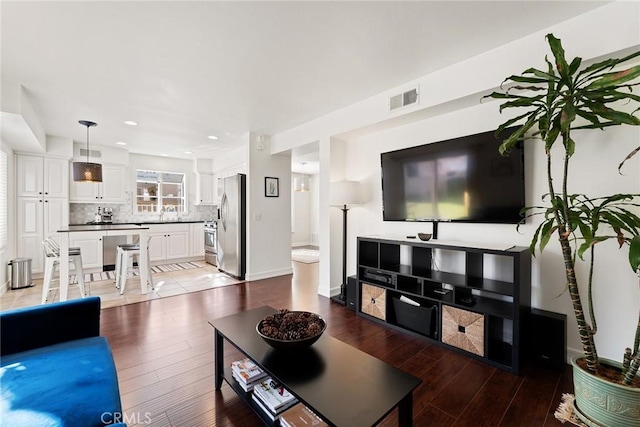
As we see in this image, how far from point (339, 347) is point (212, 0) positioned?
225 centimetres

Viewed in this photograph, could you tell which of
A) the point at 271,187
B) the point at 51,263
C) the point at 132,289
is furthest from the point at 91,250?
the point at 271,187

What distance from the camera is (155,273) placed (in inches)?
203

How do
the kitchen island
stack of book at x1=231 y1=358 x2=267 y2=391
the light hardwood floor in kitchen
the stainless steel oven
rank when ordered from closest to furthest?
1. stack of book at x1=231 y1=358 x2=267 y2=391
2. the kitchen island
3. the light hardwood floor in kitchen
4. the stainless steel oven

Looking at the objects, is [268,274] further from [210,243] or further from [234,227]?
[210,243]

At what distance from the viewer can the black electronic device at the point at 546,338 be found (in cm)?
199

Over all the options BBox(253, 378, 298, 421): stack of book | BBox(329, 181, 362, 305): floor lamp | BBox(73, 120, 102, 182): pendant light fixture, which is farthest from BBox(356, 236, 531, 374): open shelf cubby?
BBox(73, 120, 102, 182): pendant light fixture

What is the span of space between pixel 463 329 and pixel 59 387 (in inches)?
100

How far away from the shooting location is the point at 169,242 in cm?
611

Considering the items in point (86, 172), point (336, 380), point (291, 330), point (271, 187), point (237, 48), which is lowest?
point (336, 380)

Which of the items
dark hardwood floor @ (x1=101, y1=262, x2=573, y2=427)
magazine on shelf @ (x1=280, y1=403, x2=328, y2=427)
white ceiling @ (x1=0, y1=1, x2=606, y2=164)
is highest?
white ceiling @ (x1=0, y1=1, x2=606, y2=164)

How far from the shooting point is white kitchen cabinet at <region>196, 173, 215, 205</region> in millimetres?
6711

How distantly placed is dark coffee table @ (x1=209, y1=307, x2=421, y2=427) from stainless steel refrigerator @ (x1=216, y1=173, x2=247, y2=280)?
313 cm

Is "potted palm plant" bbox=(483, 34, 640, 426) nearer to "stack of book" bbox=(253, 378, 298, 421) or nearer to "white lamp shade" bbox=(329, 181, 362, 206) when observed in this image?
"stack of book" bbox=(253, 378, 298, 421)

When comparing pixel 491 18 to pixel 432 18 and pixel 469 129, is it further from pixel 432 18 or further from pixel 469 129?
pixel 469 129
